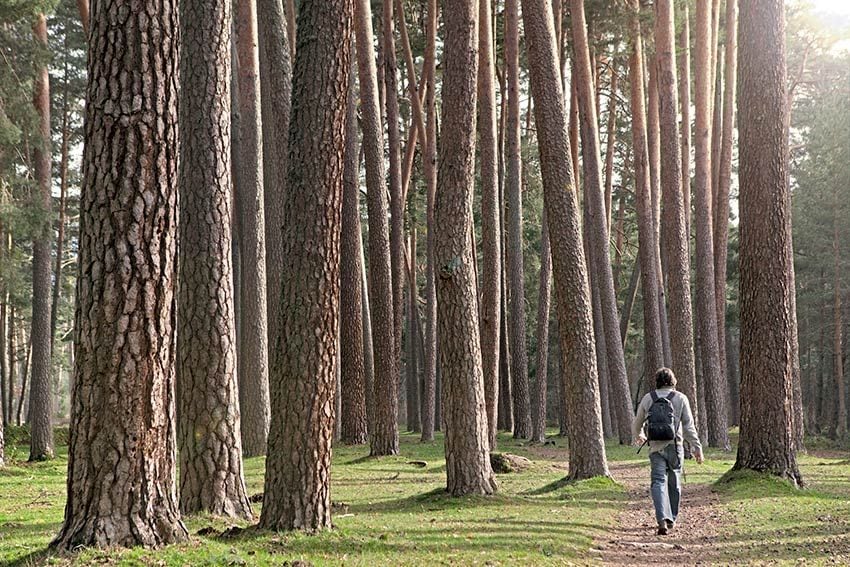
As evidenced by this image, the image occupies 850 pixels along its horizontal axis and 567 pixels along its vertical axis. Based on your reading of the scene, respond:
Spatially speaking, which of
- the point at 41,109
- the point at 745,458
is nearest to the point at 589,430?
the point at 745,458

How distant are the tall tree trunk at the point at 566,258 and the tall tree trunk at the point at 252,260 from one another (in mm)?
5888

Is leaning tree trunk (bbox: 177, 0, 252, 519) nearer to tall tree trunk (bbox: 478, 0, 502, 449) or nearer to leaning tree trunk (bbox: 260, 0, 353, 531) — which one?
leaning tree trunk (bbox: 260, 0, 353, 531)

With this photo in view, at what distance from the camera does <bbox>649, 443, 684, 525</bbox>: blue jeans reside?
9.16 meters

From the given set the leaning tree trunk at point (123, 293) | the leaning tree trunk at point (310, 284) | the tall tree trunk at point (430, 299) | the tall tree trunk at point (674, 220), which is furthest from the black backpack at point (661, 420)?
the tall tree trunk at point (430, 299)

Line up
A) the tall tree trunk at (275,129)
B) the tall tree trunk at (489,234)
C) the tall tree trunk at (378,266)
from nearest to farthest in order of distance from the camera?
the tall tree trunk at (275,129) → the tall tree trunk at (378,266) → the tall tree trunk at (489,234)

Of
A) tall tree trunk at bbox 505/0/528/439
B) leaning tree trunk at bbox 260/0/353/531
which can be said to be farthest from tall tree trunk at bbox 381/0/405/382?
leaning tree trunk at bbox 260/0/353/531

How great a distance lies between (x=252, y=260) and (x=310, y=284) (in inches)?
344

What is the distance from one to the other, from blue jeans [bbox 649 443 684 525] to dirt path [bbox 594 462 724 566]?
10.7 inches

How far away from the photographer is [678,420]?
937 cm

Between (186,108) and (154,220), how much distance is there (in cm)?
305

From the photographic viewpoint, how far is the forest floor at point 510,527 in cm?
668

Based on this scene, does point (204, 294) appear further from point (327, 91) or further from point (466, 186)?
point (466, 186)

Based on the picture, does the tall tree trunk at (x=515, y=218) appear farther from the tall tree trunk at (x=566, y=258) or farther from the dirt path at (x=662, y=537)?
the dirt path at (x=662, y=537)

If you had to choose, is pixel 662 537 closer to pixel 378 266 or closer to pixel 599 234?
pixel 378 266
